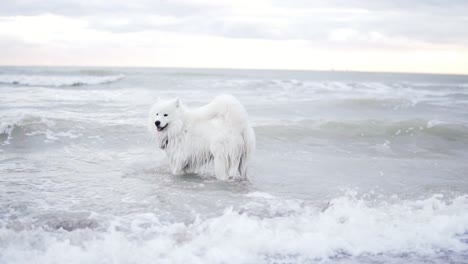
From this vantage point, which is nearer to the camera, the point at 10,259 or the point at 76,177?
the point at 10,259

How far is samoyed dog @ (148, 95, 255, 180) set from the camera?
7.17m

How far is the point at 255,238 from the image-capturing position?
4.75 m

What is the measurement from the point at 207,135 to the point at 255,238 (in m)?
2.88

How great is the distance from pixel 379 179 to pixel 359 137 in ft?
15.2

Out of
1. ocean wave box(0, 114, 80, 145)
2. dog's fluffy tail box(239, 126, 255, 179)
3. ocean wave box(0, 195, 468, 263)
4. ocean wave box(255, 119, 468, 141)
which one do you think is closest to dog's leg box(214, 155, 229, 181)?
dog's fluffy tail box(239, 126, 255, 179)

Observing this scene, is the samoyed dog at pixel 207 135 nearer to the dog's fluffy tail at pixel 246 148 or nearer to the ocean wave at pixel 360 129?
the dog's fluffy tail at pixel 246 148

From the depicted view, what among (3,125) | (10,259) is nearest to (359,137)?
(3,125)

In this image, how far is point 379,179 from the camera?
7883mm

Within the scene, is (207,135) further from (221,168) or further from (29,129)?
(29,129)

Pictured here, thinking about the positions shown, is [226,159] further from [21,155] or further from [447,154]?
[447,154]

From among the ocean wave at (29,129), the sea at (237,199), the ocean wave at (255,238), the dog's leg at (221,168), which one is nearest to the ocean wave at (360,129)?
the sea at (237,199)

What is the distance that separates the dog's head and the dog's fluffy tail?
1.19 m

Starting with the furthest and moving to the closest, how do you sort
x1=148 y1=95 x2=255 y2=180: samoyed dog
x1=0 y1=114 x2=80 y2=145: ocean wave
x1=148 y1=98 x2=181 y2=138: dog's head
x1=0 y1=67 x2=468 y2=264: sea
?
x1=0 y1=114 x2=80 y2=145: ocean wave → x1=148 y1=98 x2=181 y2=138: dog's head → x1=148 y1=95 x2=255 y2=180: samoyed dog → x1=0 y1=67 x2=468 y2=264: sea

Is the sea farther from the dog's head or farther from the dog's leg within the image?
the dog's head
